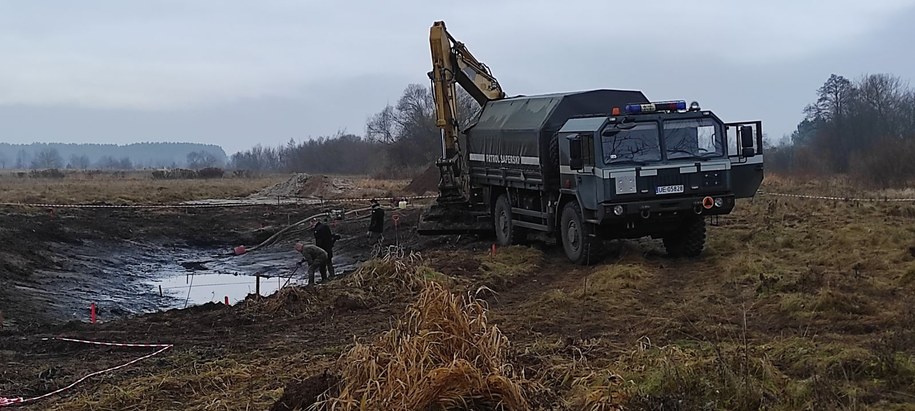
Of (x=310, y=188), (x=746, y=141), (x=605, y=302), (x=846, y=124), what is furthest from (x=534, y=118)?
(x=846, y=124)

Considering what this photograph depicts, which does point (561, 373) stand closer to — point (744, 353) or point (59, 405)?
point (744, 353)

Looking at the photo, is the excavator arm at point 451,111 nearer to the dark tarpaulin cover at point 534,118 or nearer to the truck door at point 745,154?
the dark tarpaulin cover at point 534,118

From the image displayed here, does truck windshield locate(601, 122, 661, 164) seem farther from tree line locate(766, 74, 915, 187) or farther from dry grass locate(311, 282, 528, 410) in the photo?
tree line locate(766, 74, 915, 187)

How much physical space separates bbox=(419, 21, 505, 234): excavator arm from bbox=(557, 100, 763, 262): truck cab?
246 inches

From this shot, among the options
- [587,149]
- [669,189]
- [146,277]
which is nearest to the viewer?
[669,189]

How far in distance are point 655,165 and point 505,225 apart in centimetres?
544

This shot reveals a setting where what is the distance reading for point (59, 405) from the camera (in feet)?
26.5

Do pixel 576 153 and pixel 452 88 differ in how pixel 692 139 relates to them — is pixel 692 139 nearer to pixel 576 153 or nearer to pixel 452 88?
pixel 576 153

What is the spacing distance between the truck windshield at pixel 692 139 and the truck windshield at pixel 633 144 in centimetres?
20

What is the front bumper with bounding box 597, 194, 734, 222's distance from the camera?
14.8m

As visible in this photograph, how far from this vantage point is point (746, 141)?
1542 cm

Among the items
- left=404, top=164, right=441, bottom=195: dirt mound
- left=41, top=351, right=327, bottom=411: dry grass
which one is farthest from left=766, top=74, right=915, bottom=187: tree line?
left=41, top=351, right=327, bottom=411: dry grass

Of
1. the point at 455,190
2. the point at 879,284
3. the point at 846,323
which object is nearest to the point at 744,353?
the point at 846,323

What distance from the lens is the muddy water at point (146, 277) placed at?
1867 cm
